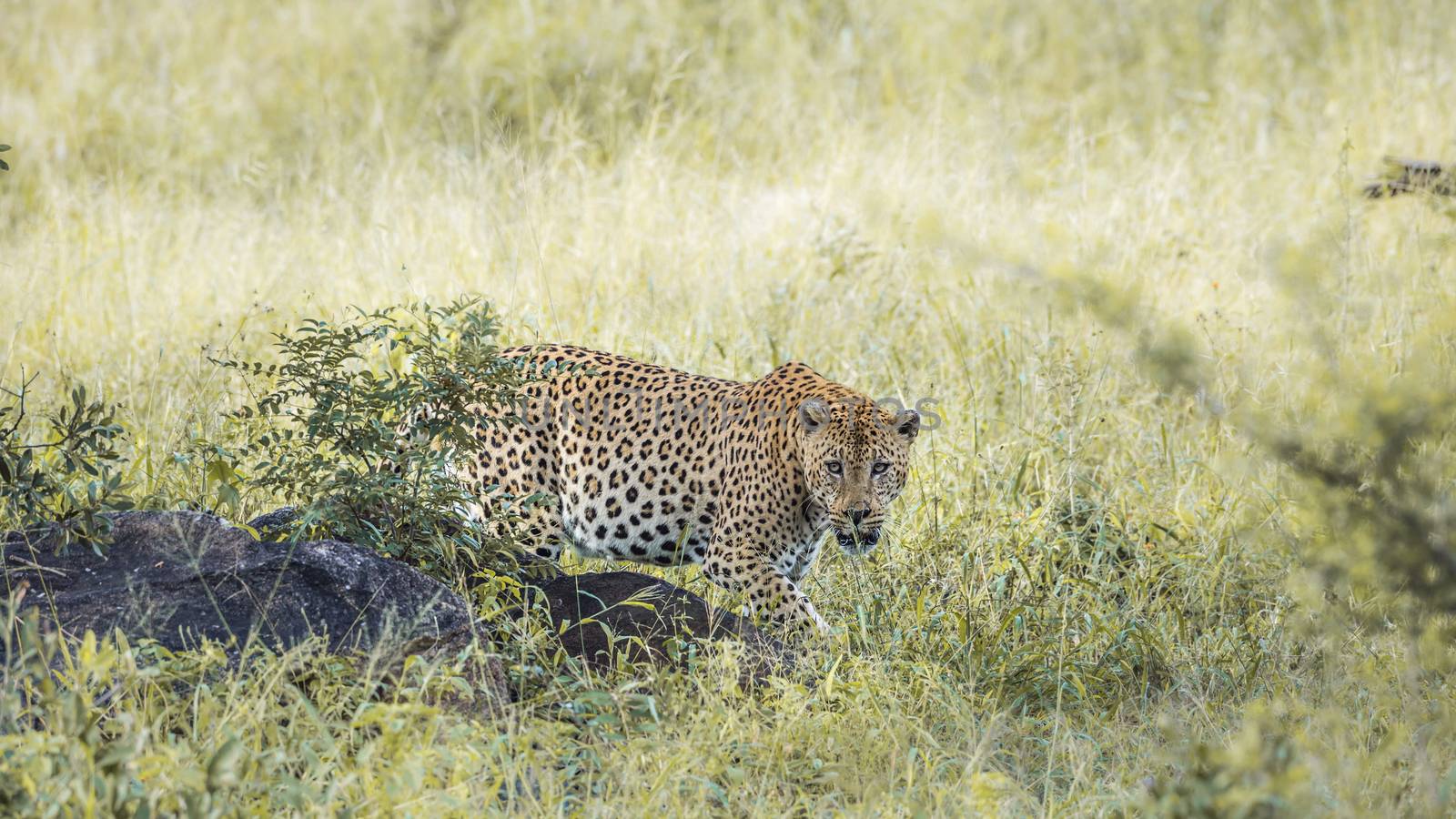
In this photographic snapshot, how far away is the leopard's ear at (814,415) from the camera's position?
5.59 m

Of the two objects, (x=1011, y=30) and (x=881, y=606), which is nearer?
(x=881, y=606)

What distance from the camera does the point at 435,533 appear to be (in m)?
5.02

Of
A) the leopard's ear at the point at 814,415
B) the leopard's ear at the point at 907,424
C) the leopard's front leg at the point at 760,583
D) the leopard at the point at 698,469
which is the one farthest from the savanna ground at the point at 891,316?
A: the leopard's ear at the point at 814,415

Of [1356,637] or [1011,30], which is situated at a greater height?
[1011,30]

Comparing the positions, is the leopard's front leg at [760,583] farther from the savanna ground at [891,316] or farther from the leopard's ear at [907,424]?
the leopard's ear at [907,424]

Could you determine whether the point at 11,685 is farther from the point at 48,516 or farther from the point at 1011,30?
the point at 1011,30

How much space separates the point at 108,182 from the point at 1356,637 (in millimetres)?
8412

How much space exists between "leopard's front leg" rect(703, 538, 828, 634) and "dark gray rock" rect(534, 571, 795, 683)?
302mm

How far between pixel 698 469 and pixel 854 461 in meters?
0.78

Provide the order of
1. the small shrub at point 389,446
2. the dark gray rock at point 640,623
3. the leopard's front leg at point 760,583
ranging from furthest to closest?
1. the leopard's front leg at point 760,583
2. the small shrub at point 389,446
3. the dark gray rock at point 640,623

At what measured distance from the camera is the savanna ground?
3.85 metres

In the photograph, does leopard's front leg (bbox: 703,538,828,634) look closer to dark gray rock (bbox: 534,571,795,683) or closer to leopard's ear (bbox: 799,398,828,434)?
dark gray rock (bbox: 534,571,795,683)

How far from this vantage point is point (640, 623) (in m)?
4.92

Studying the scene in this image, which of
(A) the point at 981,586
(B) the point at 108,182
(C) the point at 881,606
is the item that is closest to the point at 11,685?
(C) the point at 881,606
